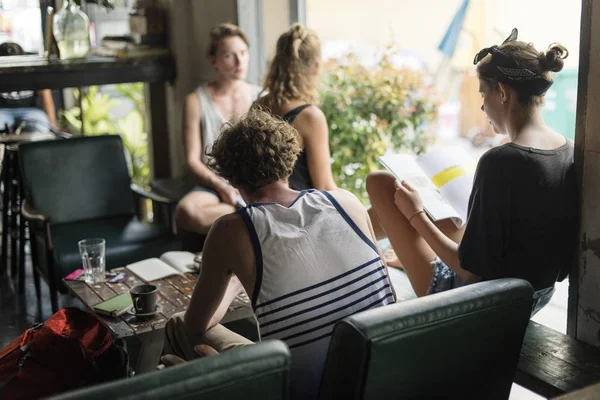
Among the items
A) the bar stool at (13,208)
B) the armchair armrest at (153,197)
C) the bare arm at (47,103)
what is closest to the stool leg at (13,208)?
the bar stool at (13,208)

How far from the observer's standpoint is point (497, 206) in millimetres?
2180

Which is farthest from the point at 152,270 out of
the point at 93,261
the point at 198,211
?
the point at 198,211

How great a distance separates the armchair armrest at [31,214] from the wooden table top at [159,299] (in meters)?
0.70

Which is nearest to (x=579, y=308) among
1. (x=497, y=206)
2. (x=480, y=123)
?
(x=497, y=206)

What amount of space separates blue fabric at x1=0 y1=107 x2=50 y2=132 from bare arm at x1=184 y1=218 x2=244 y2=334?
4017 mm

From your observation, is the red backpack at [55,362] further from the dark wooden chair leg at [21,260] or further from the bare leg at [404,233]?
the dark wooden chair leg at [21,260]

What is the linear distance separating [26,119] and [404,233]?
14.5 ft

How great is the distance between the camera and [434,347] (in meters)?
1.67

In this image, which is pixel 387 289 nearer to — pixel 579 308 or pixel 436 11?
pixel 579 308

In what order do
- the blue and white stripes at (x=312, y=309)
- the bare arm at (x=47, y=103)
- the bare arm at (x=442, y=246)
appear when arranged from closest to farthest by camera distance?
the blue and white stripes at (x=312, y=309) → the bare arm at (x=442, y=246) → the bare arm at (x=47, y=103)

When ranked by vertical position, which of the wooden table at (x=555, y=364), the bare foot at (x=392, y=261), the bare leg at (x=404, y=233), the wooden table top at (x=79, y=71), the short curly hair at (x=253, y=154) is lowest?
the bare foot at (x=392, y=261)

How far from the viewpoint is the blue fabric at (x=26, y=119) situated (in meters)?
5.83

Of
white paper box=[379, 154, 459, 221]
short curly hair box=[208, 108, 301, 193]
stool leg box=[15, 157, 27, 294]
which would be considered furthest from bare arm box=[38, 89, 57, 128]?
short curly hair box=[208, 108, 301, 193]

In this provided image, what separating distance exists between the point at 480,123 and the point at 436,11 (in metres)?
1.39
